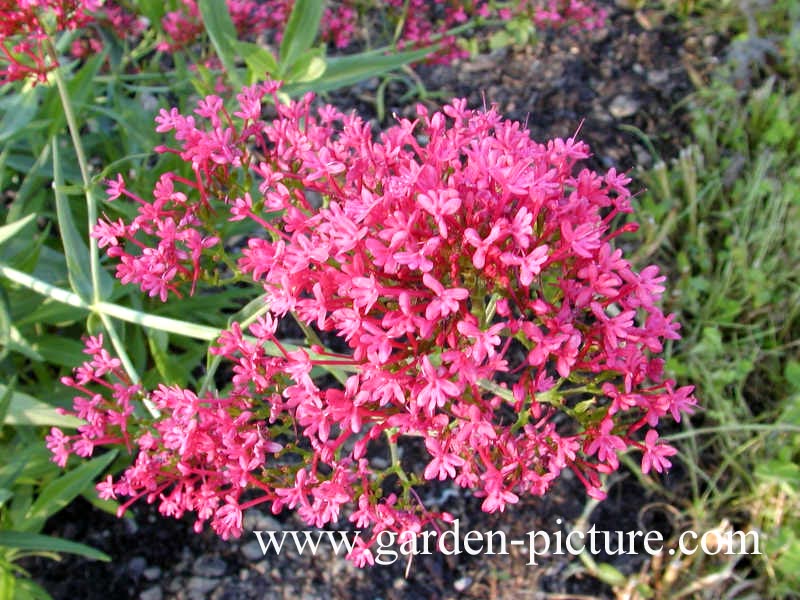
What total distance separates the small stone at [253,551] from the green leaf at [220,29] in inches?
45.6

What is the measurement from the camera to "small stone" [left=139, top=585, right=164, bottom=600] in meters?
2.03

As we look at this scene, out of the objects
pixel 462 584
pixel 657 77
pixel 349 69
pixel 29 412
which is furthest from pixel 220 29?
pixel 657 77

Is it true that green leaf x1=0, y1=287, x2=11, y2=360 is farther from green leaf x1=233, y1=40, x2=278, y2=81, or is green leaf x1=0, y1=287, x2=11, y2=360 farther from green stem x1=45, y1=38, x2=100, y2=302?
green leaf x1=233, y1=40, x2=278, y2=81

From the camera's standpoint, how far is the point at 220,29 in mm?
2031

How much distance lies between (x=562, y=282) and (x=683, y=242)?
1.87m

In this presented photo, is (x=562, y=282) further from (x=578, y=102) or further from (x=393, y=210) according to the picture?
(x=578, y=102)

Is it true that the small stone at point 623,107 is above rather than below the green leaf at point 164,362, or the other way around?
above

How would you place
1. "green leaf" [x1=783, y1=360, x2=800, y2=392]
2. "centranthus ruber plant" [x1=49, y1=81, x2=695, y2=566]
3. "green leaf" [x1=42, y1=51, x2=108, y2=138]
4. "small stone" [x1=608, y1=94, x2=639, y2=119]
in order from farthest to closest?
1. "small stone" [x1=608, y1=94, x2=639, y2=119]
2. "green leaf" [x1=783, y1=360, x2=800, y2=392]
3. "green leaf" [x1=42, y1=51, x2=108, y2=138]
4. "centranthus ruber plant" [x1=49, y1=81, x2=695, y2=566]

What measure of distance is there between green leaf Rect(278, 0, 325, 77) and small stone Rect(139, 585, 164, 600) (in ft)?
4.23

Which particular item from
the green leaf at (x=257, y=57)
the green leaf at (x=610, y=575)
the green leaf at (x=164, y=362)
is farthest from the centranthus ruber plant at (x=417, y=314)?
the green leaf at (x=610, y=575)

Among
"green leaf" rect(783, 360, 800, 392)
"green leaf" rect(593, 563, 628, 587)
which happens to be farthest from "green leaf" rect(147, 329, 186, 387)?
"green leaf" rect(783, 360, 800, 392)

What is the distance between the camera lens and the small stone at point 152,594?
203cm

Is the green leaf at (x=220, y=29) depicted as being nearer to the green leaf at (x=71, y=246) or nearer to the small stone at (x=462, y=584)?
the green leaf at (x=71, y=246)

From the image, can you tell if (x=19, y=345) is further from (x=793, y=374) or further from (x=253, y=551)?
(x=793, y=374)
